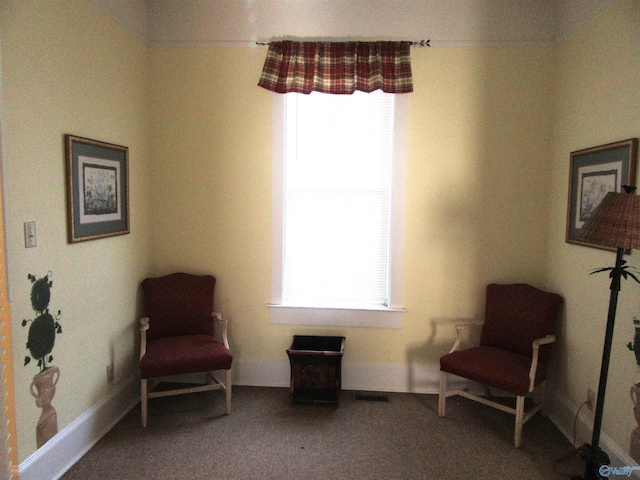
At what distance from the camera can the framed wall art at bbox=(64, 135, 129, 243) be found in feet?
7.68

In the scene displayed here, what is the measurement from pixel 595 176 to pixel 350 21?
1.99m

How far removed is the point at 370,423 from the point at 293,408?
0.56 metres

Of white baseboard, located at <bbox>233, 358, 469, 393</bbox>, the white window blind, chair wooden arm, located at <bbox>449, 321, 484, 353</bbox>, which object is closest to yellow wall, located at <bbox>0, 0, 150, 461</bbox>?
white baseboard, located at <bbox>233, 358, 469, 393</bbox>

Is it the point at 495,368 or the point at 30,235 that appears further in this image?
the point at 495,368

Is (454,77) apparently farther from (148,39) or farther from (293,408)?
(293,408)

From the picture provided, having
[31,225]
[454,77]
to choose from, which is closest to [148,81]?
[31,225]

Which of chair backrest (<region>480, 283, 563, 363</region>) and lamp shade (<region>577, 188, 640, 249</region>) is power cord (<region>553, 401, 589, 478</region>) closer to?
chair backrest (<region>480, 283, 563, 363</region>)

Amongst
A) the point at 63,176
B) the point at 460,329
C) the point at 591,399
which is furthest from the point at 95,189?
the point at 591,399

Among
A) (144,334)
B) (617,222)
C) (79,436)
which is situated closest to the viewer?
(617,222)

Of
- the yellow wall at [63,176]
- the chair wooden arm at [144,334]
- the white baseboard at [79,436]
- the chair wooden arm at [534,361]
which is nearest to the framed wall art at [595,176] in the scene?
the chair wooden arm at [534,361]

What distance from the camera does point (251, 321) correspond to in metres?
3.36

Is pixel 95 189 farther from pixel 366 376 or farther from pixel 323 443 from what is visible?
pixel 366 376

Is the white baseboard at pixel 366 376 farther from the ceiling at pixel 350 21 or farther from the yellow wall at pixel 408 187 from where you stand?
the ceiling at pixel 350 21

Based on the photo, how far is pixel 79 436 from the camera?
8.04 feet
